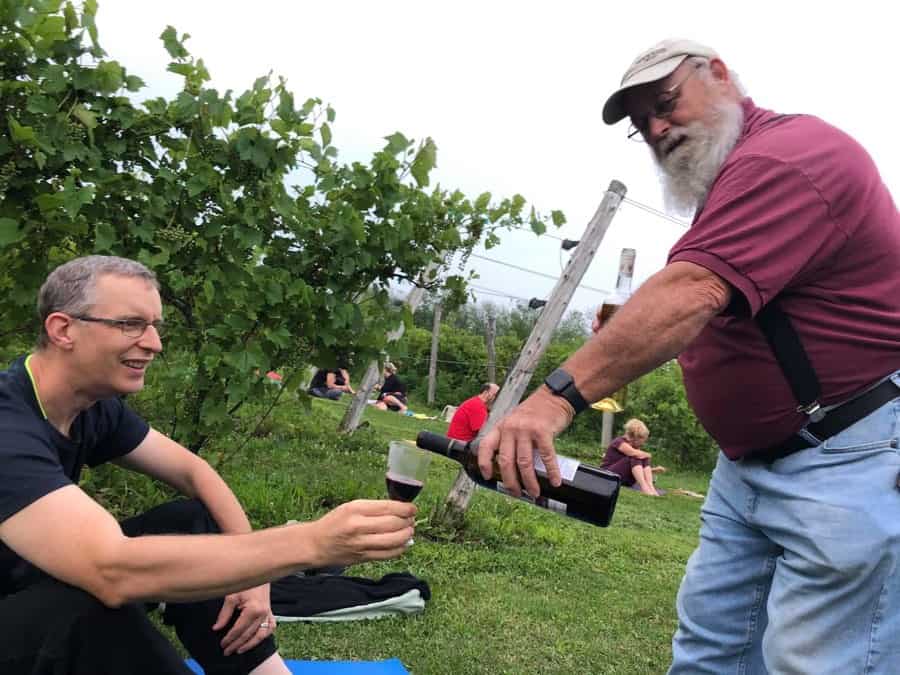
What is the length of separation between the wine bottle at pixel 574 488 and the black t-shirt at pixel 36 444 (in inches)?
38.8

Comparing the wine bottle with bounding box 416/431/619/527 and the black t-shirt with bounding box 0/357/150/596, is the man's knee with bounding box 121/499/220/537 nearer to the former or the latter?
the black t-shirt with bounding box 0/357/150/596

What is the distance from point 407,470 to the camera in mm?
1903

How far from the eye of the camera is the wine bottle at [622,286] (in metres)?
2.78

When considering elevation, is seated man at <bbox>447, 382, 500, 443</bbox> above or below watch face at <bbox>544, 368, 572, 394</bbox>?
below

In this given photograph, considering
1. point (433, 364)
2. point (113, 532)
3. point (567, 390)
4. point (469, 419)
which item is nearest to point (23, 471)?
point (113, 532)

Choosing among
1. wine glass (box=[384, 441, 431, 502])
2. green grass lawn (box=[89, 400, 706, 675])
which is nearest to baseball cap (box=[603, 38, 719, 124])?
wine glass (box=[384, 441, 431, 502])

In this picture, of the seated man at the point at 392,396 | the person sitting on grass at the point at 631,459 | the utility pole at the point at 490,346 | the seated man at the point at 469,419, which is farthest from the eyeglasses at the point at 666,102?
the utility pole at the point at 490,346

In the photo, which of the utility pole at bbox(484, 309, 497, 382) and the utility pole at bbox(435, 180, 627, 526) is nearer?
the utility pole at bbox(435, 180, 627, 526)

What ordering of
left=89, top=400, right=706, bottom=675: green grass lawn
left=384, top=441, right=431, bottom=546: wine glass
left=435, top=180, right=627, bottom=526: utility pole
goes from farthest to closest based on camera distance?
1. left=435, top=180, right=627, bottom=526: utility pole
2. left=89, top=400, right=706, bottom=675: green grass lawn
3. left=384, top=441, right=431, bottom=546: wine glass

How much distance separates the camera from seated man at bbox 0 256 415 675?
5.03 feet

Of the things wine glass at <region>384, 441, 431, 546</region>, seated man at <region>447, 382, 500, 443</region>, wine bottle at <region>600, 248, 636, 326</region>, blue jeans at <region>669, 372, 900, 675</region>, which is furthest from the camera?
seated man at <region>447, 382, 500, 443</region>

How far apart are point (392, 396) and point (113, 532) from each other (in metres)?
19.9

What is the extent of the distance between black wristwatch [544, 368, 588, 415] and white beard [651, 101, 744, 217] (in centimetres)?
78

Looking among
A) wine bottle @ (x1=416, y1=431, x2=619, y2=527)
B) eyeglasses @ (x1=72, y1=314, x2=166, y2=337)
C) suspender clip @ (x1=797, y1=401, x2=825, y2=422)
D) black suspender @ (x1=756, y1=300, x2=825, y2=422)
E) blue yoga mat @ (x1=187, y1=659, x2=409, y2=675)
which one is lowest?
blue yoga mat @ (x1=187, y1=659, x2=409, y2=675)
